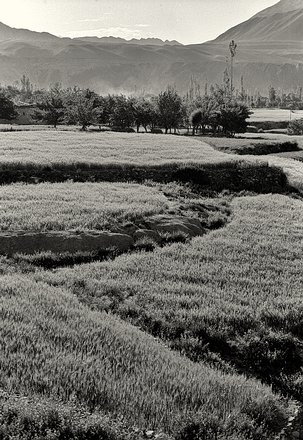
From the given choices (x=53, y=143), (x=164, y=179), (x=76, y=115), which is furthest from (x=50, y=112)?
(x=164, y=179)

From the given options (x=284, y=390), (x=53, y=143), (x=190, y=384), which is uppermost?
(x=53, y=143)

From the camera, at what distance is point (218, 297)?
1329 centimetres

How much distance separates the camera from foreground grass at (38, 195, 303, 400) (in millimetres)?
10805

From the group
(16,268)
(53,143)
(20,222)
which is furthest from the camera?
(53,143)

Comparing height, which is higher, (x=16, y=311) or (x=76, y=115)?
(x=76, y=115)

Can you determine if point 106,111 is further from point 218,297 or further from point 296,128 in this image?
point 218,297

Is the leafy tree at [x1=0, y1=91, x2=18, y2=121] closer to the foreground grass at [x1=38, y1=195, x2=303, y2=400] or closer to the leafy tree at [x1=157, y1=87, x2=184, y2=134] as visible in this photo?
the leafy tree at [x1=157, y1=87, x2=184, y2=134]

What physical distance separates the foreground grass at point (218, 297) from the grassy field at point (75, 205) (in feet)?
11.8

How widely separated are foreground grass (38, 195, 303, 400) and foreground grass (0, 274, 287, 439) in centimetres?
107

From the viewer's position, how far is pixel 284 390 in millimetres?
9688

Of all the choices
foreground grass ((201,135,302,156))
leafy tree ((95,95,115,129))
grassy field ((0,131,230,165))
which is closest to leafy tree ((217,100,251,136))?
leafy tree ((95,95,115,129))

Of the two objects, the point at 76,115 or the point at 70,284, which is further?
the point at 76,115

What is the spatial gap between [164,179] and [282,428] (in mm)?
26137

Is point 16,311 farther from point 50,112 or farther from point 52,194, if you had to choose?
point 50,112
